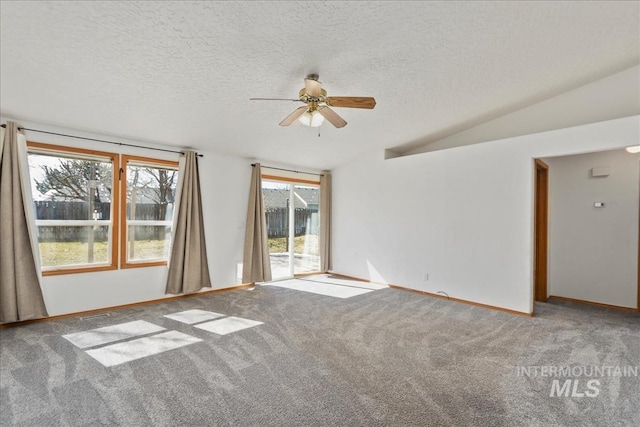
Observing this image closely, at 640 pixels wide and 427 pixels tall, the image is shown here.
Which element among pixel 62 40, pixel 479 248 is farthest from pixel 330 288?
pixel 62 40

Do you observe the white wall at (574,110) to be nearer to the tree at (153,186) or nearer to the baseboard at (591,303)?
the baseboard at (591,303)

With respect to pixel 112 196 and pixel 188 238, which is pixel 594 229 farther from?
pixel 112 196

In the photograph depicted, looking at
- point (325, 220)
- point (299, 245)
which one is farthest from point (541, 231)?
point (299, 245)

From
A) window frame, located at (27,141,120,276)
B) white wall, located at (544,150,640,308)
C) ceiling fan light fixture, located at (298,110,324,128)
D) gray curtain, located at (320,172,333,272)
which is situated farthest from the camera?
gray curtain, located at (320,172,333,272)

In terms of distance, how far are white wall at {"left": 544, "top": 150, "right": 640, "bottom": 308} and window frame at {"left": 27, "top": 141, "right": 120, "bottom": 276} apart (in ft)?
21.9

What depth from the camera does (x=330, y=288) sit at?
17.8ft

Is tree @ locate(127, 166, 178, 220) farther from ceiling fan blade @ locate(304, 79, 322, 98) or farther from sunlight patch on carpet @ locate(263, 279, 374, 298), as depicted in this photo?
ceiling fan blade @ locate(304, 79, 322, 98)

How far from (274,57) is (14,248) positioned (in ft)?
11.8

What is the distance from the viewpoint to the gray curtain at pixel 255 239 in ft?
17.7

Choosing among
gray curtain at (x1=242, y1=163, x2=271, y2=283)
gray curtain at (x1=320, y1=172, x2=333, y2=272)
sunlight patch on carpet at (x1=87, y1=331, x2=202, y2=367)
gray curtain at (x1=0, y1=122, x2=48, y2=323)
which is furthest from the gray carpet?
gray curtain at (x1=320, y1=172, x2=333, y2=272)

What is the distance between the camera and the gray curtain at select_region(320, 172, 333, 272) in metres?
6.71

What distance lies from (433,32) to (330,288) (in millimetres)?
4137

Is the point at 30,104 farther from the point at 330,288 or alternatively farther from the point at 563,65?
the point at 563,65

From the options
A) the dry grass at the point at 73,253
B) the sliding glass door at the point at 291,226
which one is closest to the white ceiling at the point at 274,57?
the dry grass at the point at 73,253
